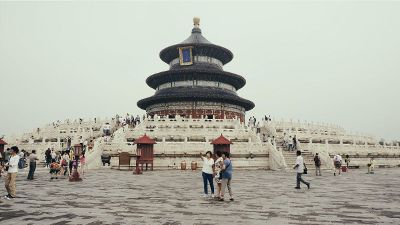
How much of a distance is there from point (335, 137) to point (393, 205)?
2586cm

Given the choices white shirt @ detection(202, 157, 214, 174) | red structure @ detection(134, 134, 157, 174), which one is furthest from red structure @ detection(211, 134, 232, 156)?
white shirt @ detection(202, 157, 214, 174)

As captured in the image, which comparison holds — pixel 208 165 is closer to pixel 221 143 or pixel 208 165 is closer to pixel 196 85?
pixel 221 143

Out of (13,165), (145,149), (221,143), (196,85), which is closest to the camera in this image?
Answer: (13,165)

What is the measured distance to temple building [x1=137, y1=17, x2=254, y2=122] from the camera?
46.9m

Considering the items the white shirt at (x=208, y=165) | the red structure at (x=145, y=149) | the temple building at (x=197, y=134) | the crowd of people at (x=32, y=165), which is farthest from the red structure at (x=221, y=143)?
the white shirt at (x=208, y=165)

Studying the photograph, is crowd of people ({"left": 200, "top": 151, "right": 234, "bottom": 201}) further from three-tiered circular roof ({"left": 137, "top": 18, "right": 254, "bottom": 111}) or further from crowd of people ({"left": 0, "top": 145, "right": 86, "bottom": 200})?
three-tiered circular roof ({"left": 137, "top": 18, "right": 254, "bottom": 111})

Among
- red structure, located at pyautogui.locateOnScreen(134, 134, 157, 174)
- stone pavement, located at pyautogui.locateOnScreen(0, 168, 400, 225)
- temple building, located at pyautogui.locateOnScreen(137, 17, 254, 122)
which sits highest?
temple building, located at pyautogui.locateOnScreen(137, 17, 254, 122)

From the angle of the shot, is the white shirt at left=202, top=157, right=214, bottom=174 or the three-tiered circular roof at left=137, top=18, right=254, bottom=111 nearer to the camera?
the white shirt at left=202, top=157, right=214, bottom=174

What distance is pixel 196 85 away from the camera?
4938cm

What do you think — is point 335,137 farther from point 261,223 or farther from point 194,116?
point 261,223

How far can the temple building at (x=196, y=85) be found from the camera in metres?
46.9

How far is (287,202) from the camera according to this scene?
10453 mm

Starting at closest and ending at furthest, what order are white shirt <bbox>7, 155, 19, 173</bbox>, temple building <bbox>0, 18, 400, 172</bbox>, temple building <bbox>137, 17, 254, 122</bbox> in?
1. white shirt <bbox>7, 155, 19, 173</bbox>
2. temple building <bbox>0, 18, 400, 172</bbox>
3. temple building <bbox>137, 17, 254, 122</bbox>

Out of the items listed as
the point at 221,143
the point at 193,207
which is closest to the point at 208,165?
the point at 193,207
